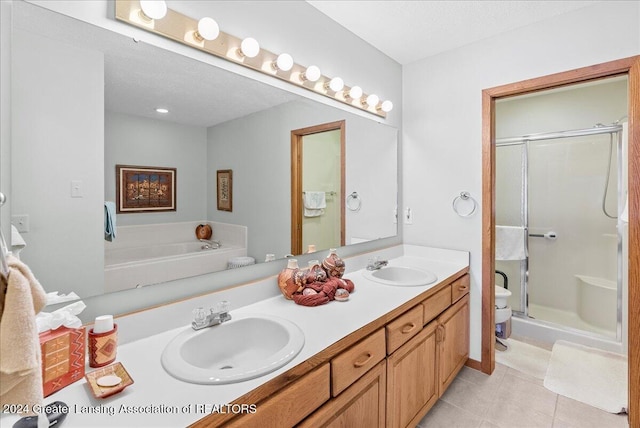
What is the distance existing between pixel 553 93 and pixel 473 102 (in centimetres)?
157

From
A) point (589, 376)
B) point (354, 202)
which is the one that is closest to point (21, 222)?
point (354, 202)

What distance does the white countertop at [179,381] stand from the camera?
0.71 meters

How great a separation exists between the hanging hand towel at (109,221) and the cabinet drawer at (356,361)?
0.89 metres

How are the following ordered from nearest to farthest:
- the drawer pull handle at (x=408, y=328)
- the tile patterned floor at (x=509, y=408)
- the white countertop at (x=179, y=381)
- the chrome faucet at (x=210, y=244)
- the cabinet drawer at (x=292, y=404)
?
the white countertop at (x=179, y=381) → the cabinet drawer at (x=292, y=404) → the chrome faucet at (x=210, y=244) → the drawer pull handle at (x=408, y=328) → the tile patterned floor at (x=509, y=408)

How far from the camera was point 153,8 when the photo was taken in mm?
1096

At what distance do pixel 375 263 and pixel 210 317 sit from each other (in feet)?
3.89

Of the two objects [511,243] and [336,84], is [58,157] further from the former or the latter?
[511,243]

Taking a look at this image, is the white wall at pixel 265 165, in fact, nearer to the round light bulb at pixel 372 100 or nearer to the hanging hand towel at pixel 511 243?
the round light bulb at pixel 372 100

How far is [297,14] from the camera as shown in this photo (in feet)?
5.48

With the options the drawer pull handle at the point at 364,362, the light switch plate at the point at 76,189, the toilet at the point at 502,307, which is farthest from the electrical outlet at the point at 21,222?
the toilet at the point at 502,307

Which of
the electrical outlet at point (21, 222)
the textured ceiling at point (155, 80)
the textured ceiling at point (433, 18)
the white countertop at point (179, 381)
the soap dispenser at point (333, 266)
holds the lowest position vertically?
the white countertop at point (179, 381)

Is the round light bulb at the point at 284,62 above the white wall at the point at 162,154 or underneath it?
above

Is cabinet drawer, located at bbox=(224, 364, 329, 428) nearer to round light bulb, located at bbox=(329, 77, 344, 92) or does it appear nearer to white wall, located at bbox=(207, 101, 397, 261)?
white wall, located at bbox=(207, 101, 397, 261)

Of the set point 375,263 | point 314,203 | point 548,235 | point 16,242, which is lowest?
point 375,263
